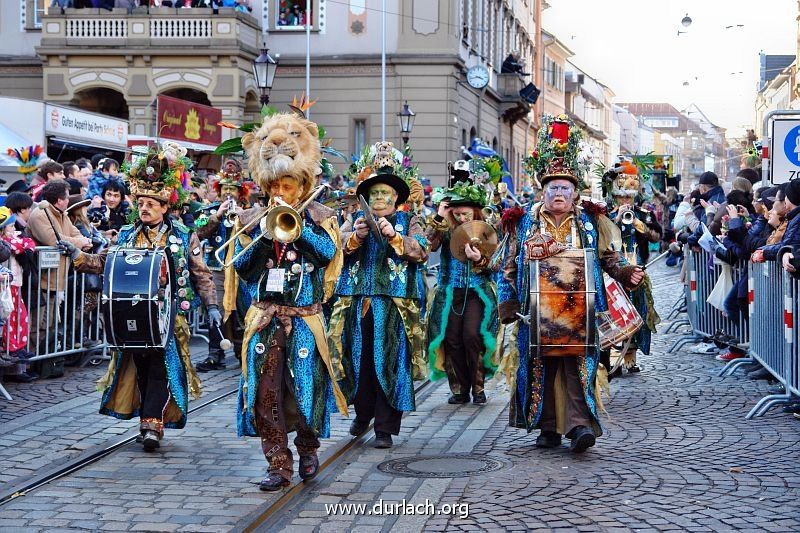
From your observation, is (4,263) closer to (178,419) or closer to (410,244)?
(178,419)

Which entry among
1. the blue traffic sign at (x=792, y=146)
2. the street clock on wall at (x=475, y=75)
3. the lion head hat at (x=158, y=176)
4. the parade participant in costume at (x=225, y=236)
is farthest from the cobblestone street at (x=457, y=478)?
the street clock on wall at (x=475, y=75)

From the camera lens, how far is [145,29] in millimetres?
35156

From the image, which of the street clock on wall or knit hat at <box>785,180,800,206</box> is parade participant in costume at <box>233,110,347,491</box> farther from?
the street clock on wall

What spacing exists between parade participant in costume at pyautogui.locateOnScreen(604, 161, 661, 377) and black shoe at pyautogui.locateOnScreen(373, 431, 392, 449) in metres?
3.95

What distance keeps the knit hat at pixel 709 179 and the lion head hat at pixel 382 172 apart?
7132mm

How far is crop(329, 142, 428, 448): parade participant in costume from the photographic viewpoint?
27.6 feet

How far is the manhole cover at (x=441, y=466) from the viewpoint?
7.24 metres

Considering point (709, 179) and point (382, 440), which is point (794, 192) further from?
point (709, 179)

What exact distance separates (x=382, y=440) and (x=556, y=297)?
5.15 feet

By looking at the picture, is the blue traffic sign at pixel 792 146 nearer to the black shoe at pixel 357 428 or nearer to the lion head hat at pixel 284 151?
the black shoe at pixel 357 428

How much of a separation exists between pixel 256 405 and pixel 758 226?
631cm

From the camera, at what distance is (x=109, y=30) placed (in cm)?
3531

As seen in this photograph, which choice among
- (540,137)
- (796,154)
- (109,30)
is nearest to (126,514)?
(540,137)

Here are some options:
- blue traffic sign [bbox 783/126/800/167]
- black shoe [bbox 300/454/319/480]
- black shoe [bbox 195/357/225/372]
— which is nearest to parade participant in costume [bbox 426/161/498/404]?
black shoe [bbox 195/357/225/372]
